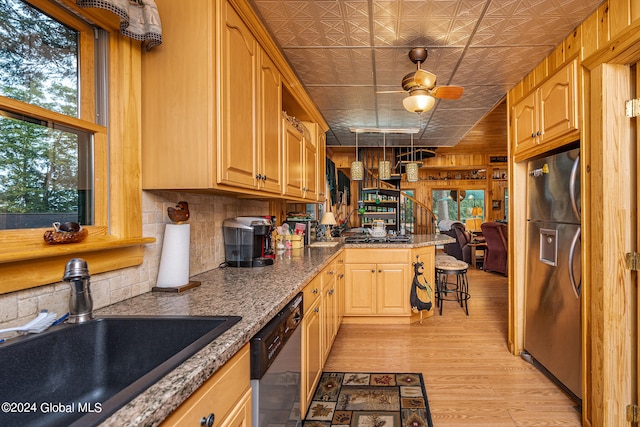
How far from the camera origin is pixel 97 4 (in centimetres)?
112

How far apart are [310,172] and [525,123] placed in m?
1.90

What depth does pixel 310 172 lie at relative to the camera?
3.36m

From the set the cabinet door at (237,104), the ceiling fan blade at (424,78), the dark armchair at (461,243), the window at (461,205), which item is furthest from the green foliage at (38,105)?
the window at (461,205)

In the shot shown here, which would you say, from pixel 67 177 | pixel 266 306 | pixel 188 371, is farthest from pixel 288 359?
pixel 67 177

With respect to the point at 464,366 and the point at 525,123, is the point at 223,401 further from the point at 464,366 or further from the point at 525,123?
the point at 525,123

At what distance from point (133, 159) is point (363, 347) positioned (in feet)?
8.26

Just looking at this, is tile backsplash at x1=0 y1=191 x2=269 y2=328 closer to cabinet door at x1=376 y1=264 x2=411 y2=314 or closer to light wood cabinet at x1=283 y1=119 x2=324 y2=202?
light wood cabinet at x1=283 y1=119 x2=324 y2=202

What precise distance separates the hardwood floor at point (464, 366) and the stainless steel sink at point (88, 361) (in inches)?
67.3

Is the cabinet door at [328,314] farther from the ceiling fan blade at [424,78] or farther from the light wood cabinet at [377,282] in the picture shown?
the ceiling fan blade at [424,78]

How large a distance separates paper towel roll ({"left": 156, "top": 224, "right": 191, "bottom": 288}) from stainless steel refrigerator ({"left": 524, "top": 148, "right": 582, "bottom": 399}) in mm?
2323

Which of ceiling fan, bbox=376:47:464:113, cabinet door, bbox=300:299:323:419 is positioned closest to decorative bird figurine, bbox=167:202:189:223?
cabinet door, bbox=300:299:323:419

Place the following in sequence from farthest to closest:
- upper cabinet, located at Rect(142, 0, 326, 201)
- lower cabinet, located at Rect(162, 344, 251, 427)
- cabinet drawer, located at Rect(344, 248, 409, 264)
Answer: cabinet drawer, located at Rect(344, 248, 409, 264), upper cabinet, located at Rect(142, 0, 326, 201), lower cabinet, located at Rect(162, 344, 251, 427)

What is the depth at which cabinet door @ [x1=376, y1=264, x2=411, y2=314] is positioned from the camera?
3.69m

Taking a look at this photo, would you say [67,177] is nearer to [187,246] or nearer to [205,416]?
[187,246]
